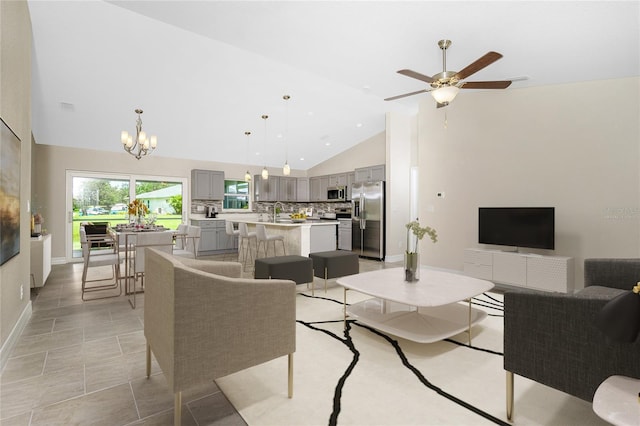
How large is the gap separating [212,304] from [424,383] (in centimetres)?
149

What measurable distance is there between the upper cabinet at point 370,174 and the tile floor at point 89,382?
5.74 m

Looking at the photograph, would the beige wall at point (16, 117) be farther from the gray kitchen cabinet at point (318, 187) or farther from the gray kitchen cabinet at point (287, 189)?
the gray kitchen cabinet at point (318, 187)

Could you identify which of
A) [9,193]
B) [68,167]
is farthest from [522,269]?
[68,167]

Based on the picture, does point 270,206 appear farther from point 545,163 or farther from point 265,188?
point 545,163

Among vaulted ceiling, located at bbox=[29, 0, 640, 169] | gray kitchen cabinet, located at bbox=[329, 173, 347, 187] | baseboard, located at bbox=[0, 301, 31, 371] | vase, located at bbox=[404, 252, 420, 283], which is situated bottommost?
baseboard, located at bbox=[0, 301, 31, 371]

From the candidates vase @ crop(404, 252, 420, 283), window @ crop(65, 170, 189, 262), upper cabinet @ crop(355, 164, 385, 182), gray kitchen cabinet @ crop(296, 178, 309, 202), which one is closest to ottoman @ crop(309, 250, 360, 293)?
vase @ crop(404, 252, 420, 283)

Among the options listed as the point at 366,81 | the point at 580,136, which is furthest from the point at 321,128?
the point at 580,136

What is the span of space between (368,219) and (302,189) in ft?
9.64

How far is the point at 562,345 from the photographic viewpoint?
1.45m

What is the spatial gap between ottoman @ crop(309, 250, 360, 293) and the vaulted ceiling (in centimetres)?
275

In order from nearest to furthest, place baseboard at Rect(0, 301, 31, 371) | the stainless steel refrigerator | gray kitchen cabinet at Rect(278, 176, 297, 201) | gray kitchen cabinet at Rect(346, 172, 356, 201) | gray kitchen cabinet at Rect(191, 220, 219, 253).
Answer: baseboard at Rect(0, 301, 31, 371)
the stainless steel refrigerator
gray kitchen cabinet at Rect(191, 220, 219, 253)
gray kitchen cabinet at Rect(346, 172, 356, 201)
gray kitchen cabinet at Rect(278, 176, 297, 201)

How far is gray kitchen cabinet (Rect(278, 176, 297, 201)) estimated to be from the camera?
30.5 ft

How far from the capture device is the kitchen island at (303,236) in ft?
17.0

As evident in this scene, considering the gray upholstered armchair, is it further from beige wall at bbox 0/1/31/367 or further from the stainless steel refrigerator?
the stainless steel refrigerator
